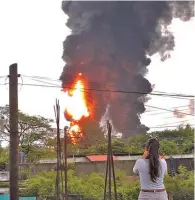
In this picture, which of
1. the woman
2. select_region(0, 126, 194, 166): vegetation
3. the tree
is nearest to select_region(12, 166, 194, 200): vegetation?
the woman

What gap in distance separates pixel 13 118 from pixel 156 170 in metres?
5.29

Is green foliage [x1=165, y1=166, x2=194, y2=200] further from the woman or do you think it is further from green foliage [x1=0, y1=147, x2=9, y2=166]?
green foliage [x1=0, y1=147, x2=9, y2=166]

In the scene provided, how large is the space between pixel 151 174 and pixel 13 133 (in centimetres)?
522

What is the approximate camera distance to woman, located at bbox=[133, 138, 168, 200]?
4.59 metres

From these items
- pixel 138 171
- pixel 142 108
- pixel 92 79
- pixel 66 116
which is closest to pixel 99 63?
pixel 92 79

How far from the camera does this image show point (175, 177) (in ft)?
59.2

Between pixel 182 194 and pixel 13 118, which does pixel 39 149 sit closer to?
pixel 182 194

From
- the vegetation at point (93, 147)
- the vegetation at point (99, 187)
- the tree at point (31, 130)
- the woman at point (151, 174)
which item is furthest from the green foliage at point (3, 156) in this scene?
the woman at point (151, 174)

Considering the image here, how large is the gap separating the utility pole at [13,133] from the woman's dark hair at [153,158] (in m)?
5.01

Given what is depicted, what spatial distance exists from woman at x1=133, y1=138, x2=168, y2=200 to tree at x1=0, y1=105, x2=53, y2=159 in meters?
32.7

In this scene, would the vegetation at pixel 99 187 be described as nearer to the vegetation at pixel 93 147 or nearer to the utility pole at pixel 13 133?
the utility pole at pixel 13 133

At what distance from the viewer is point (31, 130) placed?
127ft

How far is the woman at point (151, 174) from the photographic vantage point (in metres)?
4.59

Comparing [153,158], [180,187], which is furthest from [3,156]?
[153,158]
